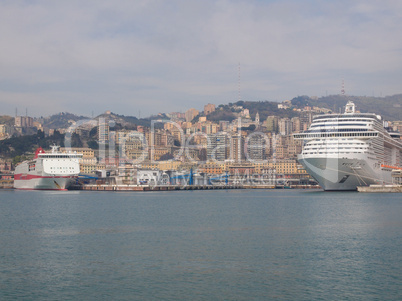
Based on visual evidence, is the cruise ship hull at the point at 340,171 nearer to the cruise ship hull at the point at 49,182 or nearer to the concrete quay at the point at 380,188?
the concrete quay at the point at 380,188

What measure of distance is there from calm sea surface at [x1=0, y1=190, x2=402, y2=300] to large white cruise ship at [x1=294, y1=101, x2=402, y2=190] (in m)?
21.4

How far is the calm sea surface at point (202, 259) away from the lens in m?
15.7

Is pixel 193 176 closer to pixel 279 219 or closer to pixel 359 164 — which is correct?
pixel 359 164

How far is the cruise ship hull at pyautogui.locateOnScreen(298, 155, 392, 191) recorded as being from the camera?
53.6 metres

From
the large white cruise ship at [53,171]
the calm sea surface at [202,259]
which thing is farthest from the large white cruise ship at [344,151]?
the large white cruise ship at [53,171]

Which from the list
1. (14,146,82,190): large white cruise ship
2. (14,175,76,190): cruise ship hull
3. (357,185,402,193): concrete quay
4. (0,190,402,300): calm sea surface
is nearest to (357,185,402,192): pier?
(357,185,402,193): concrete quay

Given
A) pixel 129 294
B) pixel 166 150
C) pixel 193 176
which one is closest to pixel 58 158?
pixel 193 176

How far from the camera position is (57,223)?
102 ft

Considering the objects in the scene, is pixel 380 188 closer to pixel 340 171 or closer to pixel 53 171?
pixel 340 171

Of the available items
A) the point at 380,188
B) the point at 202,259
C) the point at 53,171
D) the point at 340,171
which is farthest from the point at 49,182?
the point at 202,259

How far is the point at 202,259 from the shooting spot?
19.8 m

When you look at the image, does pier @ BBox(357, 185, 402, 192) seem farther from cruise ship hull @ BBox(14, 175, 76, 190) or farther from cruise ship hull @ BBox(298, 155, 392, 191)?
cruise ship hull @ BBox(14, 175, 76, 190)

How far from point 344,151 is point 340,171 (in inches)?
86.4

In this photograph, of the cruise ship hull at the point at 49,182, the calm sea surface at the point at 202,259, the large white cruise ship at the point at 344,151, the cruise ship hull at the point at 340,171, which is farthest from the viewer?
the cruise ship hull at the point at 49,182
